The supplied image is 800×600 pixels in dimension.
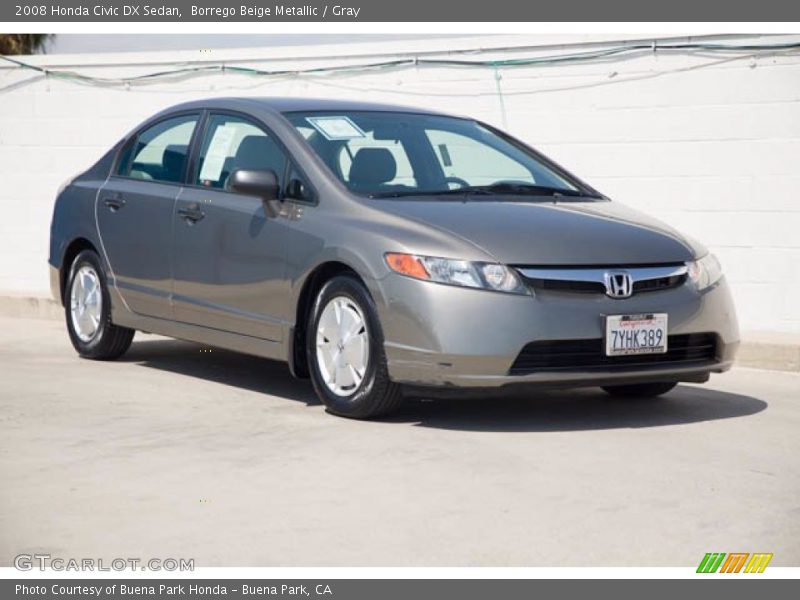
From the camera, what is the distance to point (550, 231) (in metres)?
7.07

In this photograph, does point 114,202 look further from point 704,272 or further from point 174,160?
point 704,272

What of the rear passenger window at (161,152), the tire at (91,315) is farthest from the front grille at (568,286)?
the tire at (91,315)

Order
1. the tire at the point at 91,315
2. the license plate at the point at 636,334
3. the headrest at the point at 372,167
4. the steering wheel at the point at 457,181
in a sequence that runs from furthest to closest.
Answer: the tire at the point at 91,315 < the steering wheel at the point at 457,181 < the headrest at the point at 372,167 < the license plate at the point at 636,334

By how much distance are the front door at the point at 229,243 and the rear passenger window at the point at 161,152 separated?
0.73 feet

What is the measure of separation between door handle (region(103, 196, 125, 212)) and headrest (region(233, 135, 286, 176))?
106 centimetres

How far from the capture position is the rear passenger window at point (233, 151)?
7.94 metres

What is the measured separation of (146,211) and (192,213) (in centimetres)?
55

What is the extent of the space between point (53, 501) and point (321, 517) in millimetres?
1011

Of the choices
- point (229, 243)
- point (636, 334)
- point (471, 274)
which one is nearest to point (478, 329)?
point (471, 274)

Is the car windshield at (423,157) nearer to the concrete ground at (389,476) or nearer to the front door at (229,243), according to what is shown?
the front door at (229,243)

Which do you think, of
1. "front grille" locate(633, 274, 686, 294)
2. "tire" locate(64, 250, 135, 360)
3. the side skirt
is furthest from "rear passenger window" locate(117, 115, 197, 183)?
"front grille" locate(633, 274, 686, 294)

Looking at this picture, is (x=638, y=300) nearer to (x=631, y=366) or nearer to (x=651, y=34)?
(x=631, y=366)

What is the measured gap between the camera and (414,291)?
6.79 m

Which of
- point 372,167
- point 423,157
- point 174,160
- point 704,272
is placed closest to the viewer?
point 704,272
